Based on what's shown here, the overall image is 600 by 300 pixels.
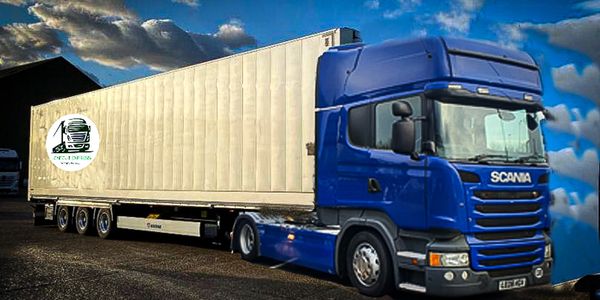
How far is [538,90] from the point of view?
22.1 feet

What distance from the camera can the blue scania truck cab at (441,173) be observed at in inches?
230

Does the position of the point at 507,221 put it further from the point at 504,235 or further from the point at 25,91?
the point at 25,91

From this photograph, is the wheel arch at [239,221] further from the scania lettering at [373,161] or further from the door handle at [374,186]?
the door handle at [374,186]

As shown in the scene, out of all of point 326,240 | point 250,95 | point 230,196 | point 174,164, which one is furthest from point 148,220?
point 326,240

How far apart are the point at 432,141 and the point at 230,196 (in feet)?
16.0

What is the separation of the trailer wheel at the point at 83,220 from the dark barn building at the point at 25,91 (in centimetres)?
3824

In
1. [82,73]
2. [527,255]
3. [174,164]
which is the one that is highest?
[82,73]

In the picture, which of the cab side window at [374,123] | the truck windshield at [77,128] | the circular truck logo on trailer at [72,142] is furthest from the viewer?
the truck windshield at [77,128]

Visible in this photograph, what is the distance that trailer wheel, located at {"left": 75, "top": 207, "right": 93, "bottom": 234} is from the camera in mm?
14266

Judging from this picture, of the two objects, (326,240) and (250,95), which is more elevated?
(250,95)

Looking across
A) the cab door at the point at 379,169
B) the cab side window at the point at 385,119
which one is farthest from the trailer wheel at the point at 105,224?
the cab side window at the point at 385,119

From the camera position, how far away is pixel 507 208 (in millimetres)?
6020

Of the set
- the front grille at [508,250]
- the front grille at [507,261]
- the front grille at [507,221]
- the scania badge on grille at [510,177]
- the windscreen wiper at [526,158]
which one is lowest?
the front grille at [507,261]

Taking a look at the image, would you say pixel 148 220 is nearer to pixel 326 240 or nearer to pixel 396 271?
pixel 326 240
